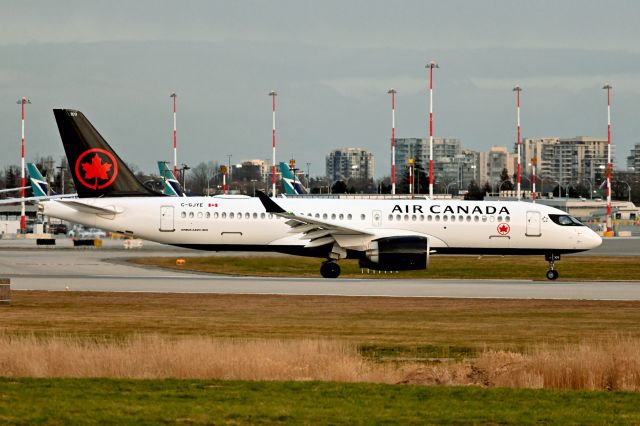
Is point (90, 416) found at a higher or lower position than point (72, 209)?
lower

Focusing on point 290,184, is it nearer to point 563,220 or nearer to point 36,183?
point 36,183

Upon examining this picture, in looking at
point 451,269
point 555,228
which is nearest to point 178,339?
Result: point 555,228

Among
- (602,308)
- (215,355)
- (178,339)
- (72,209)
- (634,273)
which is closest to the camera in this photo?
(215,355)

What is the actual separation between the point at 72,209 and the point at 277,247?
7.88 m

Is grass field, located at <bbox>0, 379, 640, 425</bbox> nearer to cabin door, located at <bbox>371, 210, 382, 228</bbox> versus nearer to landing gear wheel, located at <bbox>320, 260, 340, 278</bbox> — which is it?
landing gear wheel, located at <bbox>320, 260, 340, 278</bbox>

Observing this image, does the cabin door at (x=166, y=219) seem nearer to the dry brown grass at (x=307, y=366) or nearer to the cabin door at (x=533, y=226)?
the cabin door at (x=533, y=226)

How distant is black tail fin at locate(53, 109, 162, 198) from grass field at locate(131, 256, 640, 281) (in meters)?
7.31

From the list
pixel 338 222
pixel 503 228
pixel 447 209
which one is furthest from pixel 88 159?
pixel 503 228

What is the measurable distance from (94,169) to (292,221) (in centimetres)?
792

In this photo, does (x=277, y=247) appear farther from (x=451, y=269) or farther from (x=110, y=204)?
(x=451, y=269)

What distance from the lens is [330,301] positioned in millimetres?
33219

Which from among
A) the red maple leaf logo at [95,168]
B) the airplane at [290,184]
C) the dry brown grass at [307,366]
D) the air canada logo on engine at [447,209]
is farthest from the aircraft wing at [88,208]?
the airplane at [290,184]

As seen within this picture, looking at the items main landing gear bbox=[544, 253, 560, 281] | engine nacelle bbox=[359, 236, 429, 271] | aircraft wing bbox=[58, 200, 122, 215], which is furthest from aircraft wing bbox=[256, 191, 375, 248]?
main landing gear bbox=[544, 253, 560, 281]

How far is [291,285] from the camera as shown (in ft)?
129
